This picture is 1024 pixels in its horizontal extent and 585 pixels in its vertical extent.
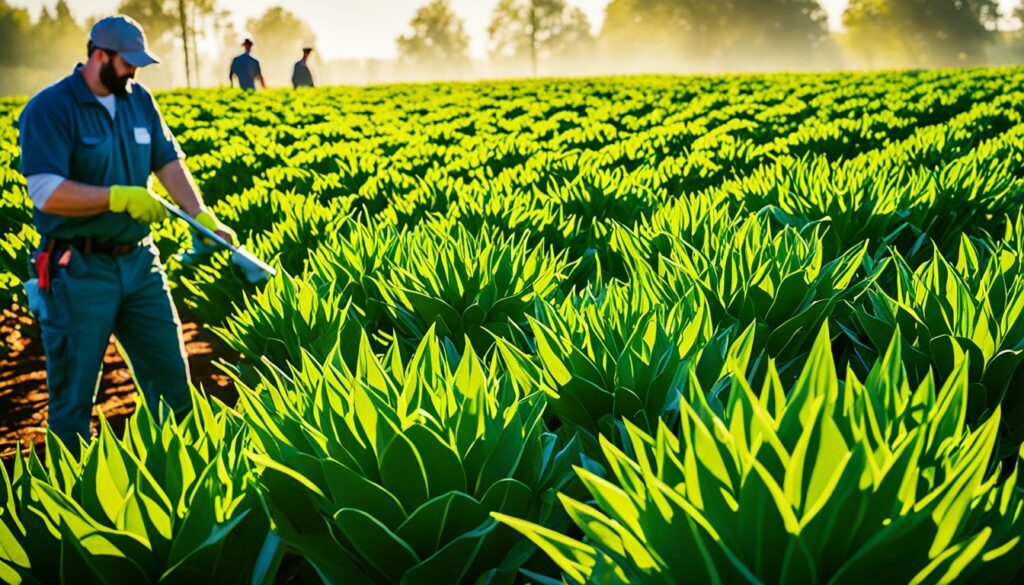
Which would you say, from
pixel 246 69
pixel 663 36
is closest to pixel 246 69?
pixel 246 69

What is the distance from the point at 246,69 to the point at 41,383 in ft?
65.0

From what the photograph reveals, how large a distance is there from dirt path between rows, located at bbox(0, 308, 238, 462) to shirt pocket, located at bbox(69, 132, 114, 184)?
4.62ft

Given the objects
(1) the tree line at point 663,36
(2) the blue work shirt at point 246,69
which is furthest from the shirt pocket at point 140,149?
(1) the tree line at point 663,36

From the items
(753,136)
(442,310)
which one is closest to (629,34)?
(753,136)

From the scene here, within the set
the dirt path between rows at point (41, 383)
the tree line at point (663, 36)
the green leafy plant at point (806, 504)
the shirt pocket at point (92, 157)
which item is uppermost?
the tree line at point (663, 36)

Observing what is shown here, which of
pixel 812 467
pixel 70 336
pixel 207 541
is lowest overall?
pixel 70 336

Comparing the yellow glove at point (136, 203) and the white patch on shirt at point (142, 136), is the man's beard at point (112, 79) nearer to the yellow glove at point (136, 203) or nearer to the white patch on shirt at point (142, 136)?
the white patch on shirt at point (142, 136)

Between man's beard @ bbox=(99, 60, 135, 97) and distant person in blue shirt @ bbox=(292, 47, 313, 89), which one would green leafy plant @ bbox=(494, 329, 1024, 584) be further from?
distant person in blue shirt @ bbox=(292, 47, 313, 89)

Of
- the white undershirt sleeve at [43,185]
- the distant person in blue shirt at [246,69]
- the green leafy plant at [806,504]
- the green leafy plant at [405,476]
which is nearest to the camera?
the green leafy plant at [806,504]

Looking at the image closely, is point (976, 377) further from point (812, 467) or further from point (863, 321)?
point (812, 467)

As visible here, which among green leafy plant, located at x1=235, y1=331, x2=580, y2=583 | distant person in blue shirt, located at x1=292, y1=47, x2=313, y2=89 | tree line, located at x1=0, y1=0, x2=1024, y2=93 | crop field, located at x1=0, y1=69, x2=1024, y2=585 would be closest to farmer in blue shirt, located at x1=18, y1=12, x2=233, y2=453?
crop field, located at x1=0, y1=69, x2=1024, y2=585

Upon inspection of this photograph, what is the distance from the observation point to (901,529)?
0.79m

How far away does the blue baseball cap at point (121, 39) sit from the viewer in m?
3.43

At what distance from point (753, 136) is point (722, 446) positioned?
830 cm
